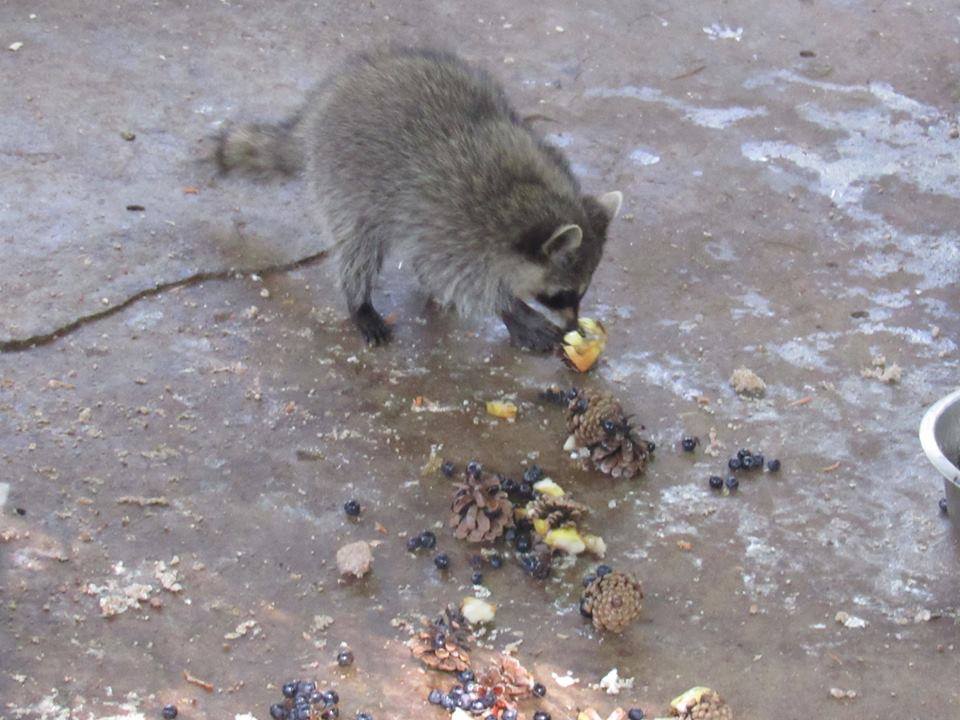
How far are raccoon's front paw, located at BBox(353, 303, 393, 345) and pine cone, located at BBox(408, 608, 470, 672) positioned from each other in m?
1.30

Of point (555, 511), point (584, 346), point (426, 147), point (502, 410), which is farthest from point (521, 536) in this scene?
point (426, 147)

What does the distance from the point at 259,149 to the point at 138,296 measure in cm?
75

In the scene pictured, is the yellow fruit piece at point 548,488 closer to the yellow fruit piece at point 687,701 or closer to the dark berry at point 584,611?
the dark berry at point 584,611

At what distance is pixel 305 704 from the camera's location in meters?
2.80

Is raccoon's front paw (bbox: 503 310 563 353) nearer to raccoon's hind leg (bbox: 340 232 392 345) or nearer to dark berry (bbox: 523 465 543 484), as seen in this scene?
raccoon's hind leg (bbox: 340 232 392 345)

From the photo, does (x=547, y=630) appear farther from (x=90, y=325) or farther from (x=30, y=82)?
(x=30, y=82)

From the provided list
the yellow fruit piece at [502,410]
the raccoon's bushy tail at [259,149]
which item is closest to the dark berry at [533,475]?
the yellow fruit piece at [502,410]

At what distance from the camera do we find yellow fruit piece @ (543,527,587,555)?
10.9ft

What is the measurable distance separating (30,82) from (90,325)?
1.63 meters

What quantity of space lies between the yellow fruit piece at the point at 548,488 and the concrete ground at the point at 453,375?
0.05 meters

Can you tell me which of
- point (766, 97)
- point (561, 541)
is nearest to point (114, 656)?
point (561, 541)

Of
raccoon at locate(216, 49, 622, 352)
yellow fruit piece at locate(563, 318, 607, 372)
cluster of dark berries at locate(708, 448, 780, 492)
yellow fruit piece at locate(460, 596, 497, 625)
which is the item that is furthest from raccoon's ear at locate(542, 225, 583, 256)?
yellow fruit piece at locate(460, 596, 497, 625)

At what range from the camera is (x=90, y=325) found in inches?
157

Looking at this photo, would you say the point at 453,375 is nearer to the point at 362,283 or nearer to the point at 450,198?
the point at 362,283
